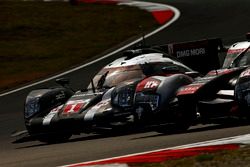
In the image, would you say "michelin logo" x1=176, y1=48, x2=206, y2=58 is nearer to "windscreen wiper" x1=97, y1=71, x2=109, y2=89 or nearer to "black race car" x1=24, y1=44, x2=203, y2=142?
"black race car" x1=24, y1=44, x2=203, y2=142

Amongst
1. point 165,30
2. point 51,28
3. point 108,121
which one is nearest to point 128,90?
point 108,121

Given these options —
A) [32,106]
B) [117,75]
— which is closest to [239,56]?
[117,75]

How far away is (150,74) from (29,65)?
1076 centimetres

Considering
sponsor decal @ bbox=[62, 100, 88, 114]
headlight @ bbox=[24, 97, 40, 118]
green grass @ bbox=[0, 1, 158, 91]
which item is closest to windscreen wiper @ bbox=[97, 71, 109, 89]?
sponsor decal @ bbox=[62, 100, 88, 114]

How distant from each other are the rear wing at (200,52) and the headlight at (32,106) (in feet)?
8.80

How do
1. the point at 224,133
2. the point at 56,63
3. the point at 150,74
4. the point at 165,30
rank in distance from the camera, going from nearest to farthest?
the point at 224,133 < the point at 150,74 < the point at 56,63 < the point at 165,30

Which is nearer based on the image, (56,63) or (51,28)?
(56,63)

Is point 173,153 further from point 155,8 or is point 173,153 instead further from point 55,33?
point 155,8

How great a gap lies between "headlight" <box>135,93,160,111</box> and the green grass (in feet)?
32.4

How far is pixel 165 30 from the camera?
983 inches

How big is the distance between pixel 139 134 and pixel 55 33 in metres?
15.2

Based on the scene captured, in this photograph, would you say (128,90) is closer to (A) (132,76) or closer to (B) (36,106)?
(A) (132,76)

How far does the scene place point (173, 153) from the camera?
8.21 metres

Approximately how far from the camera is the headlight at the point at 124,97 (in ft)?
38.5
